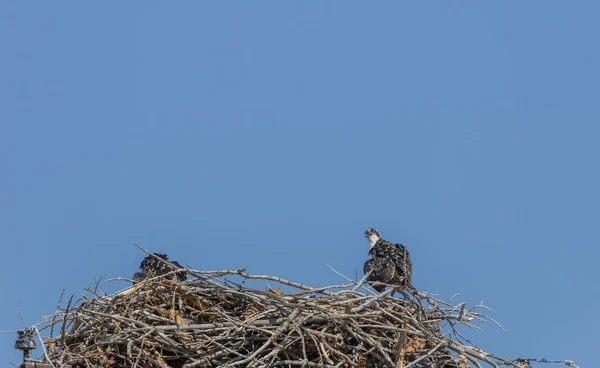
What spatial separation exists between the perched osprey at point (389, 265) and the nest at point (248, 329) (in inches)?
62.0

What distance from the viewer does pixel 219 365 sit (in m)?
9.89

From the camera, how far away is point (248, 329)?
10.0 m

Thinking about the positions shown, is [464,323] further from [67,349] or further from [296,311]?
[67,349]

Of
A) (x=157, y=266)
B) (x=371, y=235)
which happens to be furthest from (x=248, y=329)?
(x=371, y=235)

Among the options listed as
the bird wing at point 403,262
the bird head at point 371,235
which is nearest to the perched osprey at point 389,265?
the bird wing at point 403,262

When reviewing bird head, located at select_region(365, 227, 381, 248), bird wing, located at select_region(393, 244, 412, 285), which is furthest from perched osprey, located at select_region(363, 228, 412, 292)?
bird head, located at select_region(365, 227, 381, 248)

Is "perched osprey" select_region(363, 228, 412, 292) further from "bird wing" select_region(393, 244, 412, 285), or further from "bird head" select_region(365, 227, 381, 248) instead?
"bird head" select_region(365, 227, 381, 248)

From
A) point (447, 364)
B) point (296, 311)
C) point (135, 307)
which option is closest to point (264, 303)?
point (296, 311)

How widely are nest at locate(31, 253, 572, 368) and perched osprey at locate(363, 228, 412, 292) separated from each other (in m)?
1.57

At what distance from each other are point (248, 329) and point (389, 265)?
3.15 meters

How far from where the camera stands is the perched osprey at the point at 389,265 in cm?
1240

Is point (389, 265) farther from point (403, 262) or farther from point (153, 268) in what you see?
point (153, 268)

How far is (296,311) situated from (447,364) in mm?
1809

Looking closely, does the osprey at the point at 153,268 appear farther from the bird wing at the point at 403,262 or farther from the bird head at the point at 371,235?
the bird head at the point at 371,235
